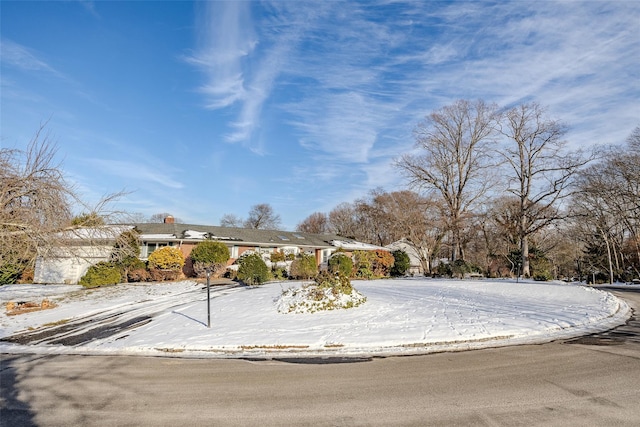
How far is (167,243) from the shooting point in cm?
2434

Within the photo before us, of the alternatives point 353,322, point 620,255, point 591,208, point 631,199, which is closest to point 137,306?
point 353,322

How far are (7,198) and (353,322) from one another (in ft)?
37.4

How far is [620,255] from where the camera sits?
117 feet

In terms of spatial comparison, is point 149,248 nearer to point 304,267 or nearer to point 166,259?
point 166,259

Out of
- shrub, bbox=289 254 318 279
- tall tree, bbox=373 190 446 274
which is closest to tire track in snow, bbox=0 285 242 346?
shrub, bbox=289 254 318 279

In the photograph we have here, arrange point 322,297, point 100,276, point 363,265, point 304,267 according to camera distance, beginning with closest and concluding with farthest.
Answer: point 322,297, point 100,276, point 304,267, point 363,265

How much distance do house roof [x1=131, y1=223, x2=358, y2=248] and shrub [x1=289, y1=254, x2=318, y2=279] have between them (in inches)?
261

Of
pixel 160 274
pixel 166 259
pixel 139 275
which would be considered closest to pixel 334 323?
pixel 166 259

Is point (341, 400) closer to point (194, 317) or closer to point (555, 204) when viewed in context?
point (194, 317)

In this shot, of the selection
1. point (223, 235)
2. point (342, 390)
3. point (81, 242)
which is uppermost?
point (223, 235)

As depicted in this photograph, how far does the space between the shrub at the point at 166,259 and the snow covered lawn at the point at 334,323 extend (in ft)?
16.7

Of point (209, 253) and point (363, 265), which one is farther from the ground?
point (209, 253)

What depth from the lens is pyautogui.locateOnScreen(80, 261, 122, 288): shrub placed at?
18422mm

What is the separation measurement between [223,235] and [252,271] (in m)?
8.89
